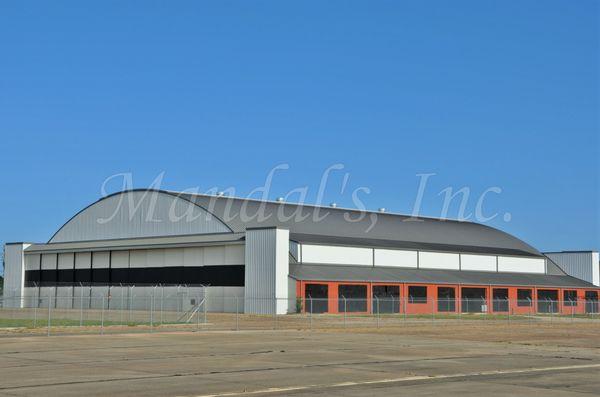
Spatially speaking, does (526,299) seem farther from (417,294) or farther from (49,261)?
(49,261)

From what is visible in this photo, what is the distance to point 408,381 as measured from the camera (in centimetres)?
2119

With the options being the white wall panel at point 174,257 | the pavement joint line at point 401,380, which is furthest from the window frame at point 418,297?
the pavement joint line at point 401,380

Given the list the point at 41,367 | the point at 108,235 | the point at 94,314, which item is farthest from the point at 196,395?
the point at 108,235

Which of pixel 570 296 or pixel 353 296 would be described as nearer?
pixel 353 296

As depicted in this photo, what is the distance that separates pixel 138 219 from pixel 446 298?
30.9m

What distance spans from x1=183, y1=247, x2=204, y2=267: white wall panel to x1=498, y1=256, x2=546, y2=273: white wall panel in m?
34.4

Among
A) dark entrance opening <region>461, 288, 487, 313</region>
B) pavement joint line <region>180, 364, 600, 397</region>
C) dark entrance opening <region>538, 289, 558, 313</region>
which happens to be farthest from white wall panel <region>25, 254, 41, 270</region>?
pavement joint line <region>180, 364, 600, 397</region>

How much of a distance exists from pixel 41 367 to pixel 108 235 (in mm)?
62784

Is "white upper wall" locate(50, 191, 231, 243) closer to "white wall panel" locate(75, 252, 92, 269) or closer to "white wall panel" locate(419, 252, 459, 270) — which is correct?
"white wall panel" locate(75, 252, 92, 269)

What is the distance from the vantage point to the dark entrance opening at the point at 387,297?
72875mm

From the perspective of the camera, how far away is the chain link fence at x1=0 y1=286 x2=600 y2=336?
52.4 meters

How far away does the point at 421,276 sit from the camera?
3120 inches

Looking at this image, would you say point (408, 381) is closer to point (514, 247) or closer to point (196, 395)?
point (196, 395)

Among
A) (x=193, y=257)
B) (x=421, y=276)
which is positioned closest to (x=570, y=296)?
(x=421, y=276)
